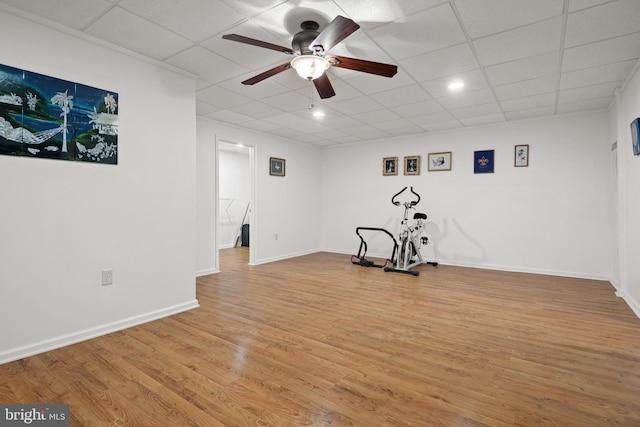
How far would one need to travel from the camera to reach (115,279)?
2.87 m

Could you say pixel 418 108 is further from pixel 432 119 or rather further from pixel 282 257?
pixel 282 257

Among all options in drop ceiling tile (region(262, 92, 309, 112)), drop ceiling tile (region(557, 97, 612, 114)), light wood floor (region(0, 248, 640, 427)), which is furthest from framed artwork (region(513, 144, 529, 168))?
drop ceiling tile (region(262, 92, 309, 112))

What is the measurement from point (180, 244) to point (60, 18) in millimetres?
2141

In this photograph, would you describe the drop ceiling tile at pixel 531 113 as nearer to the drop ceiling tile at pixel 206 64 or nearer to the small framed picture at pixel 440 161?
the small framed picture at pixel 440 161

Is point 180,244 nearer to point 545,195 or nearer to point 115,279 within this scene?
point 115,279

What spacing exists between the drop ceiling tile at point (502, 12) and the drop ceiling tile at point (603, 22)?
0.77ft

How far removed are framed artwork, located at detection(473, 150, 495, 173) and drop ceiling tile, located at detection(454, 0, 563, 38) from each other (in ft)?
11.6

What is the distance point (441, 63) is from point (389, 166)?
3.72m

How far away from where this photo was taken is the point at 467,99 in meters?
4.25

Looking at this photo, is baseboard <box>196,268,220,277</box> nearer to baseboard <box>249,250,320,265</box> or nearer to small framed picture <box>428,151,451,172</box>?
baseboard <box>249,250,320,265</box>

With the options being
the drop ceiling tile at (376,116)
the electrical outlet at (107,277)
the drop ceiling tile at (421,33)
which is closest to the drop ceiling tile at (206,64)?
the drop ceiling tile at (421,33)

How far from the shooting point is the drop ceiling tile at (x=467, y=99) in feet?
13.2

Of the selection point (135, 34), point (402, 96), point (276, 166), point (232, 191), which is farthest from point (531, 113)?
point (232, 191)

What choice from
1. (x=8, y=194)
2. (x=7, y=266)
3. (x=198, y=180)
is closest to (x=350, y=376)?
(x=7, y=266)
